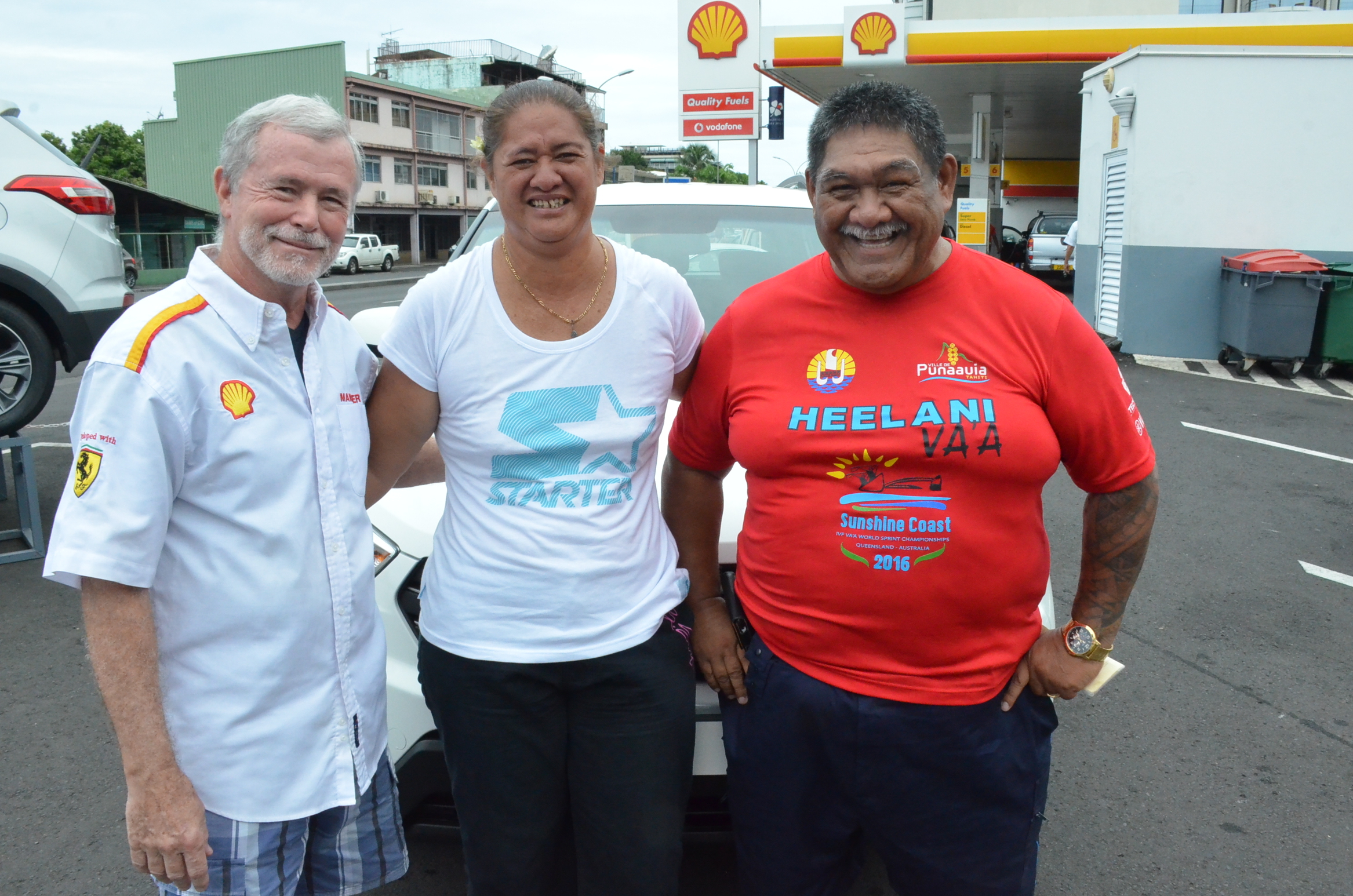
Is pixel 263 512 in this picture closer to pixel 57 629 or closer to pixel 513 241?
pixel 513 241

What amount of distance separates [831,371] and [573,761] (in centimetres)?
90

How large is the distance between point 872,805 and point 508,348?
1.11 m

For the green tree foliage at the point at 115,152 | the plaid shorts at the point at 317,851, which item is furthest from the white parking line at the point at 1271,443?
the green tree foliage at the point at 115,152

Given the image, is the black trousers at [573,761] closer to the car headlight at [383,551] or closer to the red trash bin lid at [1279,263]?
the car headlight at [383,551]

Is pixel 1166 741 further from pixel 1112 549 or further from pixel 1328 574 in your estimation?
pixel 1328 574

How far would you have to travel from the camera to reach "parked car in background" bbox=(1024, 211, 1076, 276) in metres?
23.6

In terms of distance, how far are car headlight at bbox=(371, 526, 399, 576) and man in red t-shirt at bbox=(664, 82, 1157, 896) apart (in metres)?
Answer: 0.90

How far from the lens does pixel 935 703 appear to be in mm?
1914

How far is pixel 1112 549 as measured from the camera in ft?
6.65

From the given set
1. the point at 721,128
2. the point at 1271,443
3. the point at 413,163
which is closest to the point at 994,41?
the point at 721,128

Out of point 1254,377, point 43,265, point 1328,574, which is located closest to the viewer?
point 1328,574

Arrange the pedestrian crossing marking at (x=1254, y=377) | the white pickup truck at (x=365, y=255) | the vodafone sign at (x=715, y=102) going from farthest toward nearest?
1. the white pickup truck at (x=365, y=255)
2. the vodafone sign at (x=715, y=102)
3. the pedestrian crossing marking at (x=1254, y=377)

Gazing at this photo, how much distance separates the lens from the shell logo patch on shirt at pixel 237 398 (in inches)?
67.0

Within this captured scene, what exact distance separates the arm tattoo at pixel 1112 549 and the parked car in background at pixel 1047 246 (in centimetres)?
2247
